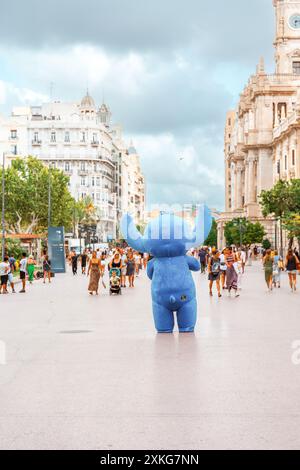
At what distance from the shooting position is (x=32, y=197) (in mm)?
70875

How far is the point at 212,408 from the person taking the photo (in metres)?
8.22

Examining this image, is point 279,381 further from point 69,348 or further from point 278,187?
point 278,187

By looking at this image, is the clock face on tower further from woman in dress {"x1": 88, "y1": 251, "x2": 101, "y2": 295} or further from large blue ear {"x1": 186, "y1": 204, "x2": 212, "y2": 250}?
large blue ear {"x1": 186, "y1": 204, "x2": 212, "y2": 250}

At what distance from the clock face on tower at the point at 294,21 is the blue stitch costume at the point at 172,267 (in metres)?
87.5

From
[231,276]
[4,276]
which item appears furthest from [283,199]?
[231,276]

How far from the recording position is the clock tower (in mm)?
98188

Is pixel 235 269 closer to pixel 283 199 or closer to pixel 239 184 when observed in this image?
pixel 283 199

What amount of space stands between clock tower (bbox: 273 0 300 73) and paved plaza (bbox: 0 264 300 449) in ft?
275

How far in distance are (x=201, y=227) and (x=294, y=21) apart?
8795 centimetres

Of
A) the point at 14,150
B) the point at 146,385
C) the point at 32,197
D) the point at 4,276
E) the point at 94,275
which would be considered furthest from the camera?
the point at 14,150

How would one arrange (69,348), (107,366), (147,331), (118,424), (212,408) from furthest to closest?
(147,331) < (69,348) < (107,366) < (212,408) < (118,424)

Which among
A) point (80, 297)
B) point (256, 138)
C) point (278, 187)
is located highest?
point (256, 138)
